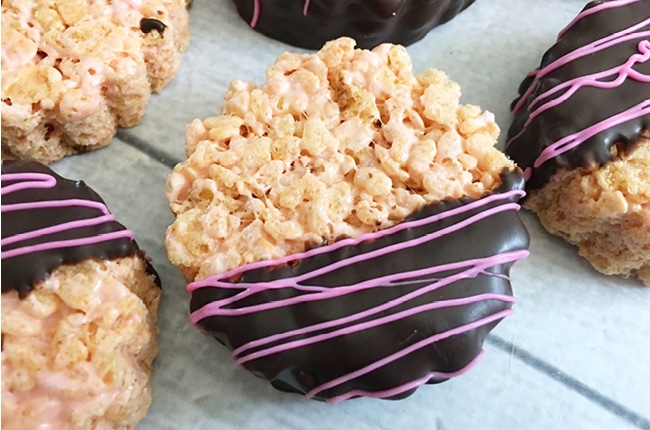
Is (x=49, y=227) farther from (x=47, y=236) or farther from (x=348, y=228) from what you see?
(x=348, y=228)

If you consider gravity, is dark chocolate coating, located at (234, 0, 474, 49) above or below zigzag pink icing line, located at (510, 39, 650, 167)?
below

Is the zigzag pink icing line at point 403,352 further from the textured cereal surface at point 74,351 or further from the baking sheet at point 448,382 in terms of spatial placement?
the textured cereal surface at point 74,351

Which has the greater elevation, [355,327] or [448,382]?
[355,327]

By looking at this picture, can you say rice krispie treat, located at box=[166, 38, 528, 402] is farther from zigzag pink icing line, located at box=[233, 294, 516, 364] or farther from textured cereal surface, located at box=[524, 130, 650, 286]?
textured cereal surface, located at box=[524, 130, 650, 286]

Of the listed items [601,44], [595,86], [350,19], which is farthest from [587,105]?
[350,19]

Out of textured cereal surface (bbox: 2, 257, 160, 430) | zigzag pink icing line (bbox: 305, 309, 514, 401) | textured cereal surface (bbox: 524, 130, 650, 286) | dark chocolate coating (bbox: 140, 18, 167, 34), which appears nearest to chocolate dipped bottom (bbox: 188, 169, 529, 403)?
zigzag pink icing line (bbox: 305, 309, 514, 401)

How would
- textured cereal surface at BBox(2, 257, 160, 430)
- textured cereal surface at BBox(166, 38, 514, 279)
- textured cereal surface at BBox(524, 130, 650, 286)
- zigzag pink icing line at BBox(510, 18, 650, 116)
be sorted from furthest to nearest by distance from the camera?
1. zigzag pink icing line at BBox(510, 18, 650, 116)
2. textured cereal surface at BBox(524, 130, 650, 286)
3. textured cereal surface at BBox(166, 38, 514, 279)
4. textured cereal surface at BBox(2, 257, 160, 430)

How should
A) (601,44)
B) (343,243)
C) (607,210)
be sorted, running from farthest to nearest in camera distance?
(601,44), (607,210), (343,243)
